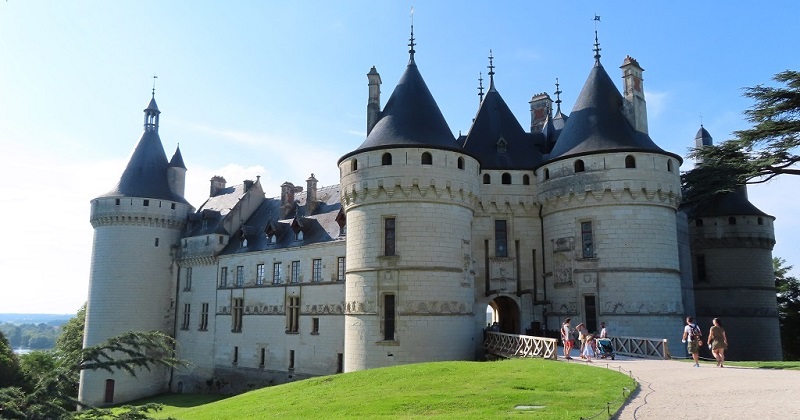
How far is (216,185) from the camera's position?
49031 millimetres

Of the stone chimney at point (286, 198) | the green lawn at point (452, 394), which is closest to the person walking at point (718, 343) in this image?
the green lawn at point (452, 394)

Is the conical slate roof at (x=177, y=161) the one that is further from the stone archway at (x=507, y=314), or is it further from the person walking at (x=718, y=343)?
the person walking at (x=718, y=343)

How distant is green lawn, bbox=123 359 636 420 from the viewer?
12726 millimetres

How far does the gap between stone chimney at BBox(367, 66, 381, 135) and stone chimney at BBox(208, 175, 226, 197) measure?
877 inches

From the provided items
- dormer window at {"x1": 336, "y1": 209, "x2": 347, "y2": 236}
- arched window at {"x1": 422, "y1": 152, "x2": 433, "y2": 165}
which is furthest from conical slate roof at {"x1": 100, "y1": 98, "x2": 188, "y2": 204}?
arched window at {"x1": 422, "y1": 152, "x2": 433, "y2": 165}

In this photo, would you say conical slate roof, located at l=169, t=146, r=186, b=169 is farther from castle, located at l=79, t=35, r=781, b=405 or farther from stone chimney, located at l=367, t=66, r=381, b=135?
stone chimney, located at l=367, t=66, r=381, b=135

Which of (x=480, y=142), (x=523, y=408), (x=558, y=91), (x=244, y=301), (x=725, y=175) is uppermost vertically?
(x=558, y=91)

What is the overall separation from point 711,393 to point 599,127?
17.0 m

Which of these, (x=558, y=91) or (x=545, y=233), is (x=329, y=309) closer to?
(x=545, y=233)

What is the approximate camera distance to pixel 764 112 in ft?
87.2

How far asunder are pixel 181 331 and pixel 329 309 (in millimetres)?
15852

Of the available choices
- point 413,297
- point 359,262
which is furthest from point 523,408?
point 359,262

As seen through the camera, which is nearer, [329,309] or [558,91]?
[329,309]

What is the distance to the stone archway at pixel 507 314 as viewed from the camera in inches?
1139
